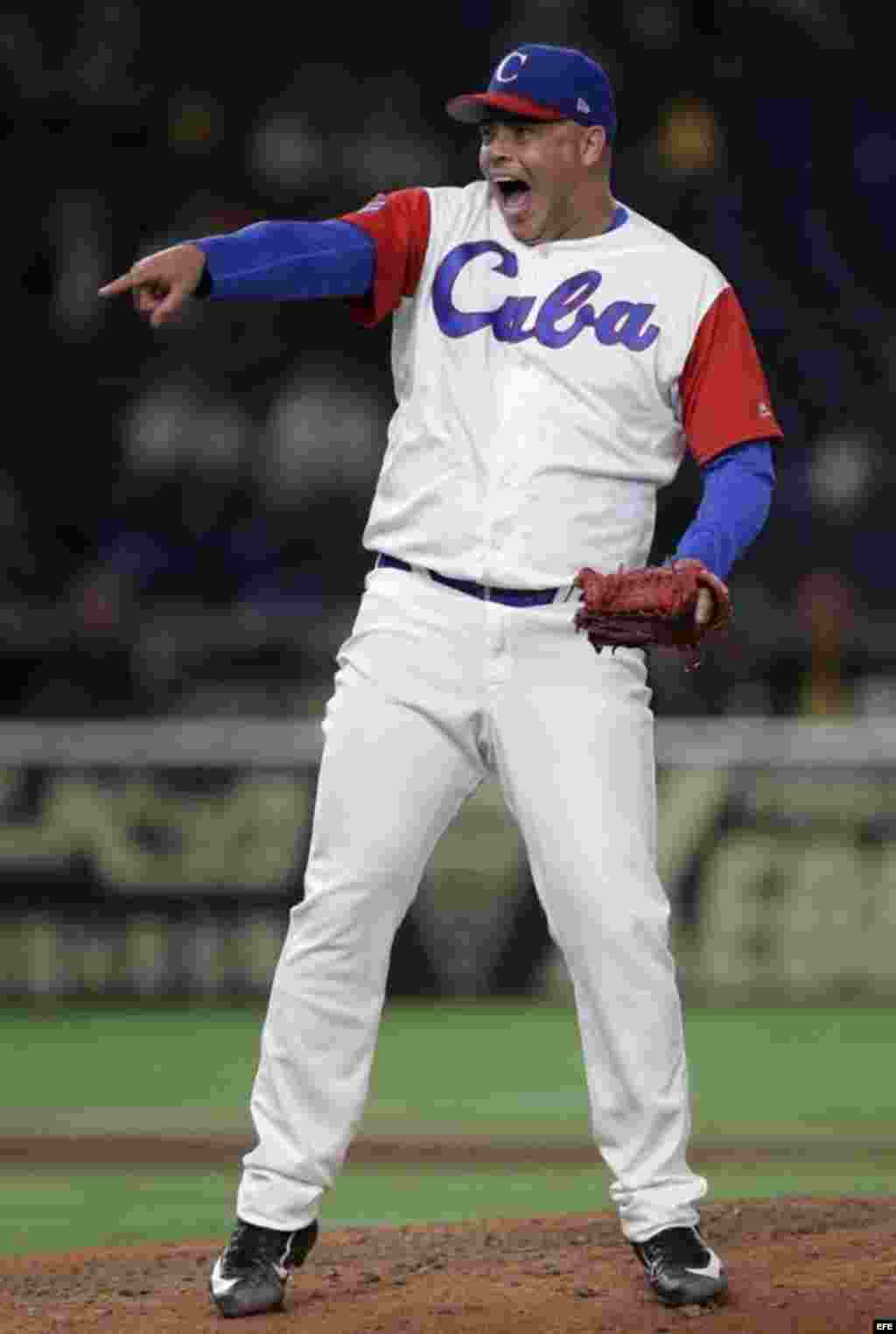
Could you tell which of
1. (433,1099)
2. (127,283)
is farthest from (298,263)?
(433,1099)

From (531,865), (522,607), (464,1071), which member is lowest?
(464,1071)

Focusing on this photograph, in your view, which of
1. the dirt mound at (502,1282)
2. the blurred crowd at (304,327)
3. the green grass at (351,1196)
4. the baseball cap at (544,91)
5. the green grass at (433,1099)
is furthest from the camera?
the blurred crowd at (304,327)

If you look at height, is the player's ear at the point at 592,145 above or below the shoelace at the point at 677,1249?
above

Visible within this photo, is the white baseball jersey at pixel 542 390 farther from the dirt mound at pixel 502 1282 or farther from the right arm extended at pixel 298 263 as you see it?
the dirt mound at pixel 502 1282

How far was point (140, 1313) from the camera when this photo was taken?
4.32 m

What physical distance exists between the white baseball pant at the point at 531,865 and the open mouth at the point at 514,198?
Result: 634 mm

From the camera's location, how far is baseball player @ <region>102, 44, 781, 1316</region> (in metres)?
4.26

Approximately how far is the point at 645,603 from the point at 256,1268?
4.10ft

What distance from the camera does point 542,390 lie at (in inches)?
171

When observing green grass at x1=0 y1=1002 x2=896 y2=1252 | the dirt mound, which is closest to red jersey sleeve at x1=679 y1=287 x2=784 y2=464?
the dirt mound

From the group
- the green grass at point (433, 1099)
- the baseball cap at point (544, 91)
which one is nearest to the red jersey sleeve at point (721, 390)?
the baseball cap at point (544, 91)

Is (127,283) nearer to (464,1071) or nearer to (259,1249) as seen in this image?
(259,1249)

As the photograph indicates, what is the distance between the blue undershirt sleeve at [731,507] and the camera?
4.27 meters

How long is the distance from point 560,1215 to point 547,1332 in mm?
1282
